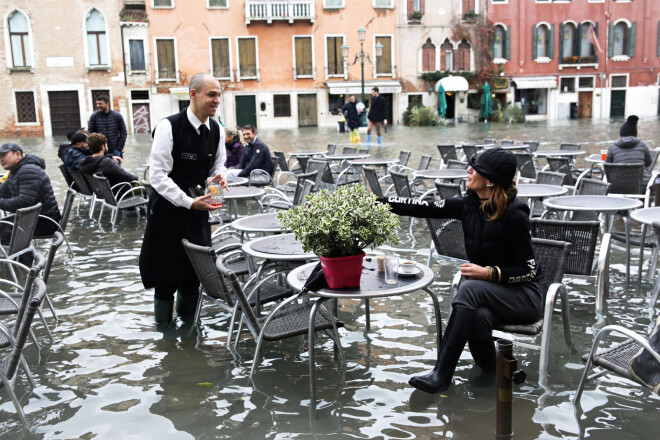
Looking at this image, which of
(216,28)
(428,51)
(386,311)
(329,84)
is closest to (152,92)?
(216,28)

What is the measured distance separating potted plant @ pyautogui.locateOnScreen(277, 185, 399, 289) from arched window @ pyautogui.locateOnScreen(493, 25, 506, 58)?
3679 cm

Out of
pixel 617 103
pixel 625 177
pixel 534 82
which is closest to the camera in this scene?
pixel 625 177

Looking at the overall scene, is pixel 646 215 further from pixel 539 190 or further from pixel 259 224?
pixel 259 224

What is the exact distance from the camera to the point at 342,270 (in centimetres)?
357

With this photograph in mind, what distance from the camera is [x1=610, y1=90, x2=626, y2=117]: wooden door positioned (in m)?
39.9

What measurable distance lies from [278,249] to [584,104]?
128ft

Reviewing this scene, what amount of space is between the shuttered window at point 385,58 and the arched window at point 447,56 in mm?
2973

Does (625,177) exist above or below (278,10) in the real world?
below

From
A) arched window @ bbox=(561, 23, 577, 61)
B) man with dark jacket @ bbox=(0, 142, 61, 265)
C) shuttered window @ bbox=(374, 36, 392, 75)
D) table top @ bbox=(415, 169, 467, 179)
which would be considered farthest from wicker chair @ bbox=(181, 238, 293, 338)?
arched window @ bbox=(561, 23, 577, 61)

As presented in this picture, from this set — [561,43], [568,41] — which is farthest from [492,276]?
[568,41]

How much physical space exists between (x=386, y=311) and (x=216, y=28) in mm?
32152

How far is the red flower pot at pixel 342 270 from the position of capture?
354cm

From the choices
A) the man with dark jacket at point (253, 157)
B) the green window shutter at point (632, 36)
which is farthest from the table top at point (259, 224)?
the green window shutter at point (632, 36)

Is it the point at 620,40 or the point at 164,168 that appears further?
the point at 620,40
